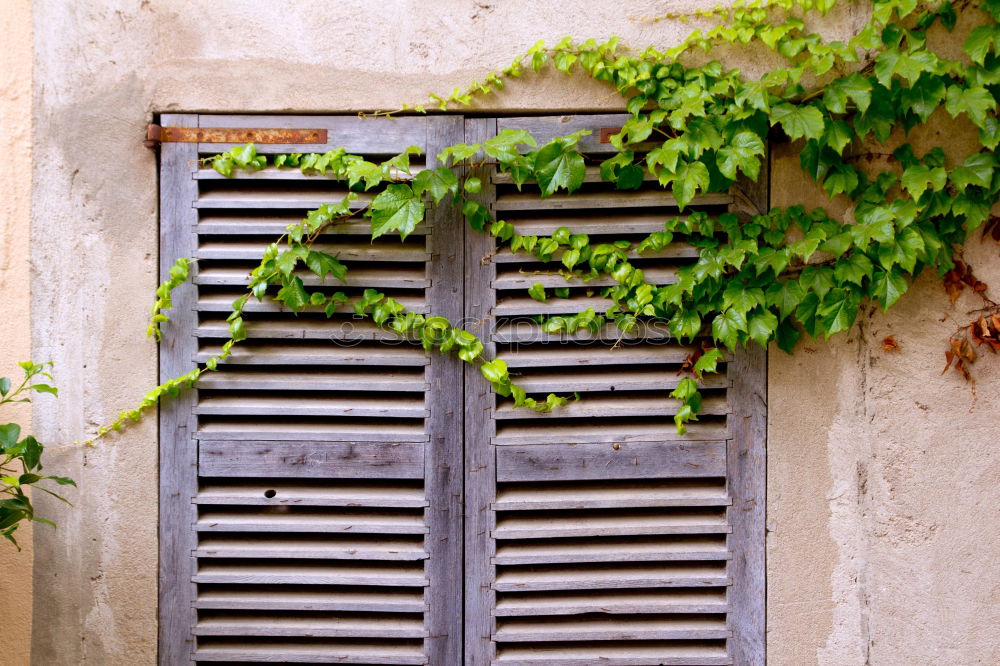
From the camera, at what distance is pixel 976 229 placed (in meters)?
2.55

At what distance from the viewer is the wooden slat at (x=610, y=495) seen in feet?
8.50

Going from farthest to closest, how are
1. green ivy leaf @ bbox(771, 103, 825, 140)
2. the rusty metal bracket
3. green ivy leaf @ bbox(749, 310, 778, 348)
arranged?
the rusty metal bracket < green ivy leaf @ bbox(749, 310, 778, 348) < green ivy leaf @ bbox(771, 103, 825, 140)

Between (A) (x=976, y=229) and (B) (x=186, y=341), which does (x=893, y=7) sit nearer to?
(A) (x=976, y=229)

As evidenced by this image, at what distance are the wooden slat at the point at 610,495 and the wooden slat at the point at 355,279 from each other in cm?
A: 94

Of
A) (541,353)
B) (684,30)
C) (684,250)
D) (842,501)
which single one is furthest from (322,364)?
(842,501)

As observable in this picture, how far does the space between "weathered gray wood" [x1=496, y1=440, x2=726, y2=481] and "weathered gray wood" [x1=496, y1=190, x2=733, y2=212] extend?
98cm

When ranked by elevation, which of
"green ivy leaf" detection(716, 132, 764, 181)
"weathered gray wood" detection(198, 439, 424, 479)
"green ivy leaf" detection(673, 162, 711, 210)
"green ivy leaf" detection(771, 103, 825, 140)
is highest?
"green ivy leaf" detection(771, 103, 825, 140)

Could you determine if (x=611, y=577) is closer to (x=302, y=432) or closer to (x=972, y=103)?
(x=302, y=432)

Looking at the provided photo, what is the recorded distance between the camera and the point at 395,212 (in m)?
2.41

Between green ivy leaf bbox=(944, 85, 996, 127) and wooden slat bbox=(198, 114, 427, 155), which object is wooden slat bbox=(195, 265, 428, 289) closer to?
wooden slat bbox=(198, 114, 427, 155)

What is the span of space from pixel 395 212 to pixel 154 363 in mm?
1193

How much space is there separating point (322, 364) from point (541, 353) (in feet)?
2.98

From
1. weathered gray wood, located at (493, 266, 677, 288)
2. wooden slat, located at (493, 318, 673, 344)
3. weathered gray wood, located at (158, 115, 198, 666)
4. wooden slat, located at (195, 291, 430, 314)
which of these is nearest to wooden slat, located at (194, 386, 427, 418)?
weathered gray wood, located at (158, 115, 198, 666)

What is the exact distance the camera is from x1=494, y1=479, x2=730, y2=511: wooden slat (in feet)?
8.50
